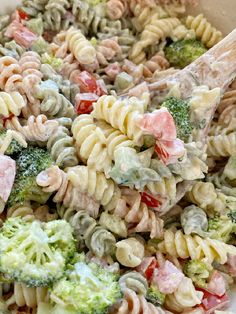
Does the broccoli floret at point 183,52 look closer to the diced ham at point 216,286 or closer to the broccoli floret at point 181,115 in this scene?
the broccoli floret at point 181,115

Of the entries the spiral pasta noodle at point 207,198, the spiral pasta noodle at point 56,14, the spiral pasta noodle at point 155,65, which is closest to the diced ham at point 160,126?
the spiral pasta noodle at point 207,198

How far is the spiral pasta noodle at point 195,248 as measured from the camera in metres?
2.77

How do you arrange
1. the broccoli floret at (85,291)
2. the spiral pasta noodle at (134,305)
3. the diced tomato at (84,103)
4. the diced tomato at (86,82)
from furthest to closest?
the diced tomato at (86,82) → the diced tomato at (84,103) → the spiral pasta noodle at (134,305) → the broccoli floret at (85,291)

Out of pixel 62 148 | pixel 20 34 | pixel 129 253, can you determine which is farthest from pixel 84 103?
pixel 129 253

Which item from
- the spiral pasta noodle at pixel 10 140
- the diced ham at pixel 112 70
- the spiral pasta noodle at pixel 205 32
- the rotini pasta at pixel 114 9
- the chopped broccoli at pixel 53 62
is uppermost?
the spiral pasta noodle at pixel 205 32

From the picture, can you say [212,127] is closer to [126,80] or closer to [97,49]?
[126,80]

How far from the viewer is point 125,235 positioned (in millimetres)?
2779

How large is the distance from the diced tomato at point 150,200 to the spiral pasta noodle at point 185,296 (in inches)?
13.6

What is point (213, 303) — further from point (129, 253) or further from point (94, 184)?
point (94, 184)

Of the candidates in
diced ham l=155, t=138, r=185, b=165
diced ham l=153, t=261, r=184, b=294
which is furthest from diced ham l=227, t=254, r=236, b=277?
diced ham l=155, t=138, r=185, b=165

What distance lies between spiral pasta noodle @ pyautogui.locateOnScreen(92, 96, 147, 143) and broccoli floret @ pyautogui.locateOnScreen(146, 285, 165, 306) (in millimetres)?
618

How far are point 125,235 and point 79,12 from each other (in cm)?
137

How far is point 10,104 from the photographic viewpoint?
9.37 feet

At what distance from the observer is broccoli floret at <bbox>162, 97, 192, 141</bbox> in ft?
9.45
